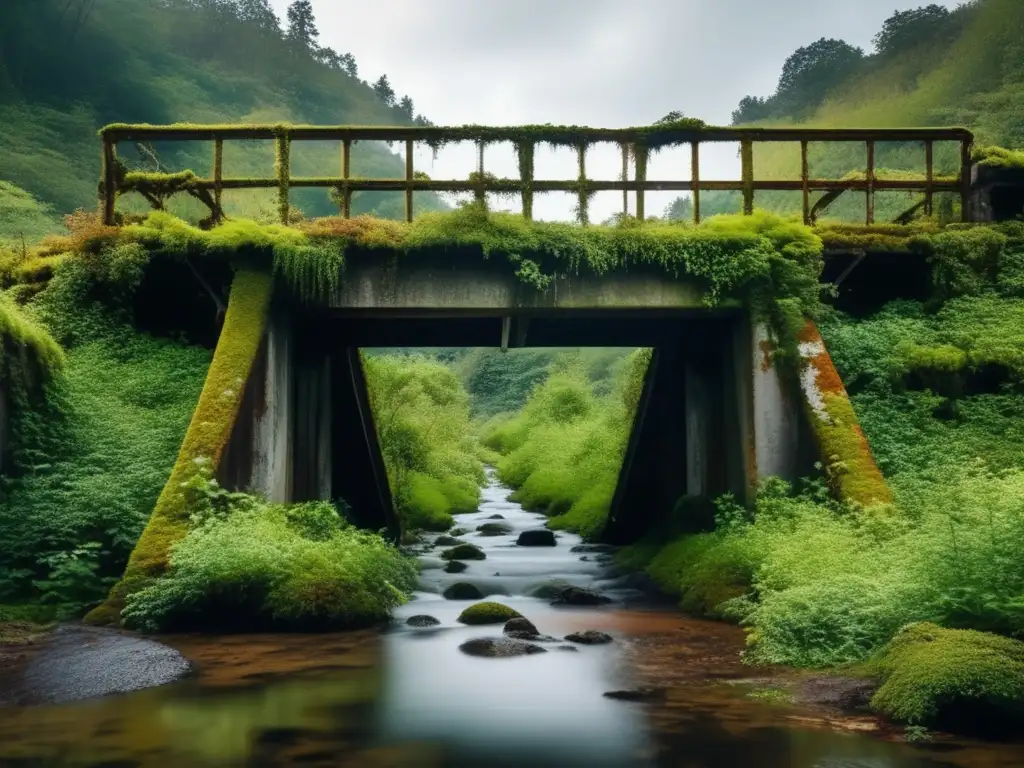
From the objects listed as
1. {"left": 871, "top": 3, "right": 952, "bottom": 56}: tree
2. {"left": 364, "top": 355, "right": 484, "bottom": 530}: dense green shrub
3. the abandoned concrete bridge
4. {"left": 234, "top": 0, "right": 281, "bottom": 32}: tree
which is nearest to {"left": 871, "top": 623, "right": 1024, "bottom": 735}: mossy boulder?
the abandoned concrete bridge

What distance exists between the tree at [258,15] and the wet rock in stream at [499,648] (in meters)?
75.7

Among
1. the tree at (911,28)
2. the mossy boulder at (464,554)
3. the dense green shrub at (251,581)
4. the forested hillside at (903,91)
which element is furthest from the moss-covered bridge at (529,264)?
the tree at (911,28)

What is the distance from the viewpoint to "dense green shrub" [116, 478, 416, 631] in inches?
489

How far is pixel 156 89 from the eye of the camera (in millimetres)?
60219

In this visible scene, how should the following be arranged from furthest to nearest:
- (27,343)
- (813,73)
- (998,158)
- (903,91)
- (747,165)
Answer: (813,73) → (903,91) → (998,158) → (747,165) → (27,343)

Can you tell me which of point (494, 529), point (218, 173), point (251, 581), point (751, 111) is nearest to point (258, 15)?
point (751, 111)

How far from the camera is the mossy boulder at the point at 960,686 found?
26.0ft

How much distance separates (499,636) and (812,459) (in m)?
5.53

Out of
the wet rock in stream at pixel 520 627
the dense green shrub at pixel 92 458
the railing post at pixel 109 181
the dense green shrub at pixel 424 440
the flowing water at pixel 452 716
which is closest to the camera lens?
the flowing water at pixel 452 716

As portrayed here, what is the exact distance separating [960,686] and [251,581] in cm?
798

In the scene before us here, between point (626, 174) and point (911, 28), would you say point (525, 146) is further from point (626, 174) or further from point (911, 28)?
point (911, 28)

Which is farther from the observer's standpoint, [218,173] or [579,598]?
[218,173]

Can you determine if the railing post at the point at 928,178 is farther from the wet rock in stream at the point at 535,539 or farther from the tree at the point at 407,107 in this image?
the tree at the point at 407,107

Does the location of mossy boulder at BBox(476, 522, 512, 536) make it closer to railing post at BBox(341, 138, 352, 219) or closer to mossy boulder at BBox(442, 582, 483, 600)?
mossy boulder at BBox(442, 582, 483, 600)
